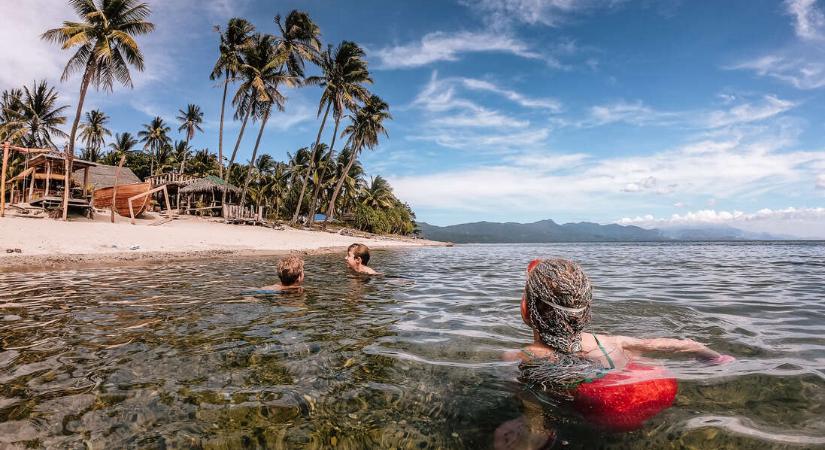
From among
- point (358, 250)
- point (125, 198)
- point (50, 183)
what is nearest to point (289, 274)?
point (358, 250)

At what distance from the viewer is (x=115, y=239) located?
1630cm

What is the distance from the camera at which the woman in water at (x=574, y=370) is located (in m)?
2.30

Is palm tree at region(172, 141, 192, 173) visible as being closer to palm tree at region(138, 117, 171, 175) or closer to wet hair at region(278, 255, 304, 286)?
palm tree at region(138, 117, 171, 175)

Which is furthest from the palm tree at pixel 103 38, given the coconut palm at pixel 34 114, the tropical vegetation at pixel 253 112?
the coconut palm at pixel 34 114

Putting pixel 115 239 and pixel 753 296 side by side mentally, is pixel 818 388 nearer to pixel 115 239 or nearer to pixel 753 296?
pixel 753 296

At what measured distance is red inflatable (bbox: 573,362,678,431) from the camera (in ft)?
7.52

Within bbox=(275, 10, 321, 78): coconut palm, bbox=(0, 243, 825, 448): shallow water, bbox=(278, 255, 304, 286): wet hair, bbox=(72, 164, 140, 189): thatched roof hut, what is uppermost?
bbox=(275, 10, 321, 78): coconut palm

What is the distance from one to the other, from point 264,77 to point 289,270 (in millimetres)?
33646

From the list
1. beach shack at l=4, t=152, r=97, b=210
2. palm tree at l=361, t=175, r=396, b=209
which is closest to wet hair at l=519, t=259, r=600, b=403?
beach shack at l=4, t=152, r=97, b=210

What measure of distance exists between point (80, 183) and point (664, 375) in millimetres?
44648

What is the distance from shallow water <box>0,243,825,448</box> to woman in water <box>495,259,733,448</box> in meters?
0.11

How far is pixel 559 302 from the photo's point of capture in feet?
8.73

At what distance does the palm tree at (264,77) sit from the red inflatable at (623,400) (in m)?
35.8

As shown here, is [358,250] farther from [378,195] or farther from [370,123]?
[378,195]
